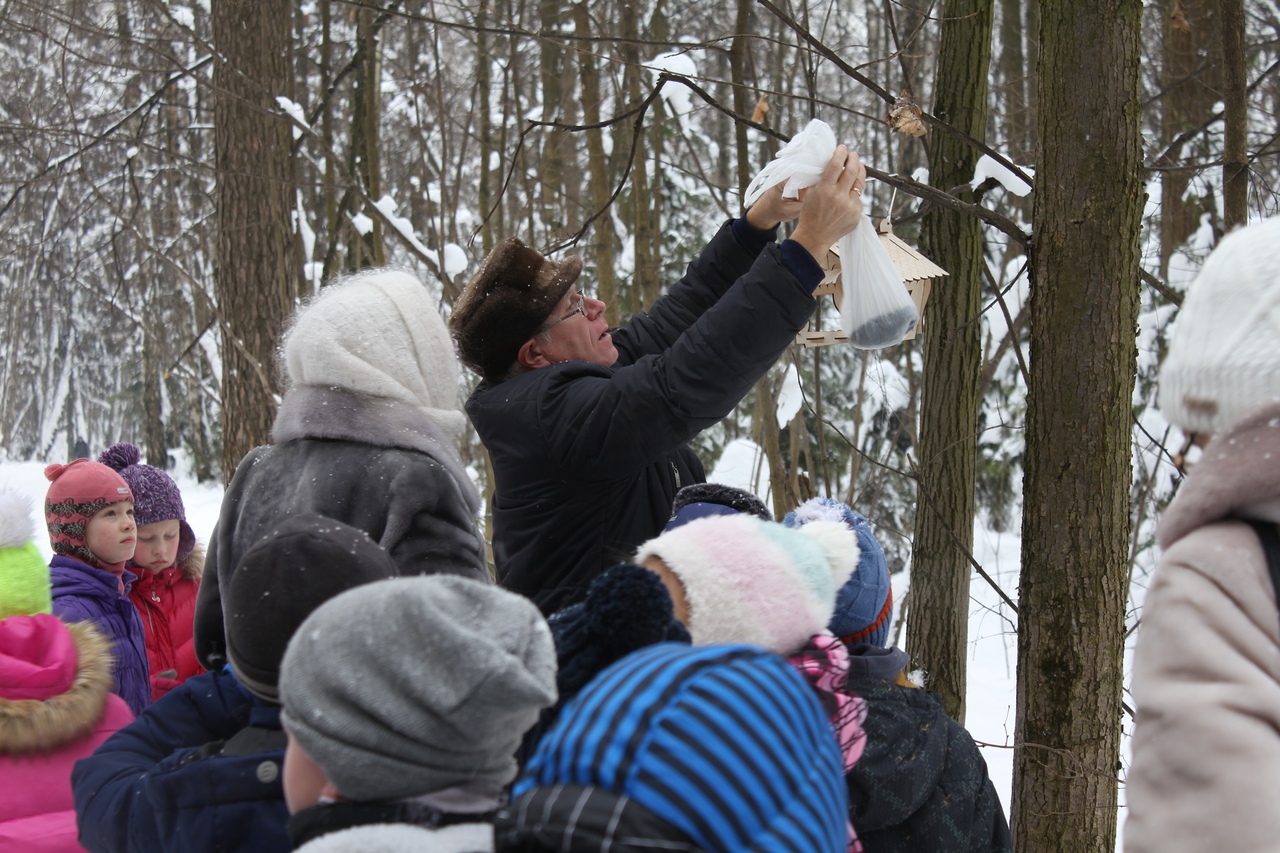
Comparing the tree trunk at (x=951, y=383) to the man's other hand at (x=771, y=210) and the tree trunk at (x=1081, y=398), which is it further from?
the tree trunk at (x=1081, y=398)

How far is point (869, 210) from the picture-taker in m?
8.53

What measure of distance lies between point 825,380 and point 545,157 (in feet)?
11.0

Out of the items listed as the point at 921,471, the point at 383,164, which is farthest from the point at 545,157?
the point at 921,471

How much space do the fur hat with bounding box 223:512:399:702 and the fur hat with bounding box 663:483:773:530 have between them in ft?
2.39

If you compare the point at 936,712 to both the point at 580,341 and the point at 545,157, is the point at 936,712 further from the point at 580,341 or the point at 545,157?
the point at 545,157

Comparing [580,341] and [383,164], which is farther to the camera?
[383,164]

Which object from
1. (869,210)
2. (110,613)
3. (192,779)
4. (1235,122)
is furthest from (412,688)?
(869,210)

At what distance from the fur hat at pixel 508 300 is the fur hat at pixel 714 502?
587 mm

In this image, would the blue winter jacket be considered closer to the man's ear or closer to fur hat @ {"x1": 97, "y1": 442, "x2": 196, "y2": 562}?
the man's ear

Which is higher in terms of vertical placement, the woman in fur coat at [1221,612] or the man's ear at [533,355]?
the man's ear at [533,355]

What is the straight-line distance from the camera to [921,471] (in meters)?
3.24

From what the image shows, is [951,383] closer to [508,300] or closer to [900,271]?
[900,271]

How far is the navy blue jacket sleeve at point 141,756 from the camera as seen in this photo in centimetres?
151

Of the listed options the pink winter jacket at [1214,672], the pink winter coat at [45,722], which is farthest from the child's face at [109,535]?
the pink winter jacket at [1214,672]
